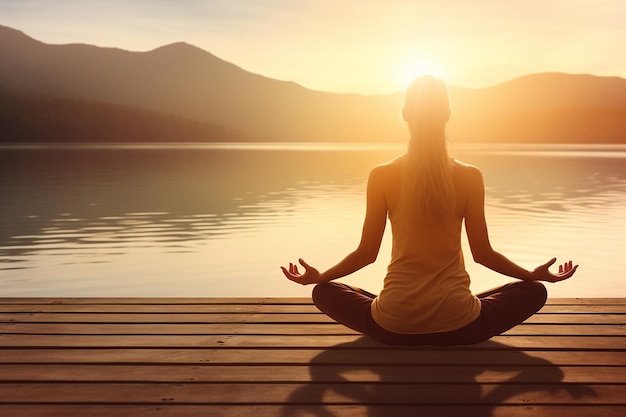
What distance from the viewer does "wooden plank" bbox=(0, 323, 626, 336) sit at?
4.21 metres

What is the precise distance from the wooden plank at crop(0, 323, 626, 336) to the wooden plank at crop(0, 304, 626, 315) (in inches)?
14.4

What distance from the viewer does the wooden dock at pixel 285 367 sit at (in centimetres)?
303

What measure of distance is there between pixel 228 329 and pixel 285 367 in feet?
2.89

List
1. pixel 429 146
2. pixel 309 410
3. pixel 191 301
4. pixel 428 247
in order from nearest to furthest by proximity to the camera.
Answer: pixel 309 410 → pixel 429 146 → pixel 428 247 → pixel 191 301

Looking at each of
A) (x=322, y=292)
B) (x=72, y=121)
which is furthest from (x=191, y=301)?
(x=72, y=121)

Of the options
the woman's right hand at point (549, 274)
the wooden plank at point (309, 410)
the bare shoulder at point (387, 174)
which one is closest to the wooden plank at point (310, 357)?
the woman's right hand at point (549, 274)

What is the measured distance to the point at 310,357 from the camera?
12.1 ft

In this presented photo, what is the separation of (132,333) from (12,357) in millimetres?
733

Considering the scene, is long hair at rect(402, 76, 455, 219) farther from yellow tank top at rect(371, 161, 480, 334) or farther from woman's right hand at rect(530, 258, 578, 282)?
woman's right hand at rect(530, 258, 578, 282)

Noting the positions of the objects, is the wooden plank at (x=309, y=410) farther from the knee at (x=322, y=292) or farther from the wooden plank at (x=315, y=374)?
the knee at (x=322, y=292)

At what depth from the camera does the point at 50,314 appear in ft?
15.5

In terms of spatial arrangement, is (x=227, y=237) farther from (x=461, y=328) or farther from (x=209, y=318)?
(x=461, y=328)

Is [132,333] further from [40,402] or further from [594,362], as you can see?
[594,362]

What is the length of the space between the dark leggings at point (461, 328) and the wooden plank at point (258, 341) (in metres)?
0.13
